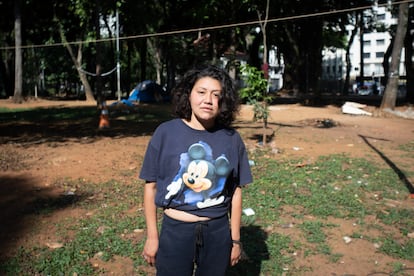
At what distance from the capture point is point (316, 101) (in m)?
20.8

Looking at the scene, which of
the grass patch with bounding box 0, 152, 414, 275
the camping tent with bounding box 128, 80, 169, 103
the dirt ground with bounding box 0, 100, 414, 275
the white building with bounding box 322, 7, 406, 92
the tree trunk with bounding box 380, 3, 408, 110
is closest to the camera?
the grass patch with bounding box 0, 152, 414, 275

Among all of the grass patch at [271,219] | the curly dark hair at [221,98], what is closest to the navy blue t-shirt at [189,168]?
the curly dark hair at [221,98]

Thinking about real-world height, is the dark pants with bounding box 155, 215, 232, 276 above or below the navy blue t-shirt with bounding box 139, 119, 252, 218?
below

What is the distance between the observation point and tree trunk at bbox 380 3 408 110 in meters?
14.2

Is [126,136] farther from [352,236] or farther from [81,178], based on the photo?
[352,236]

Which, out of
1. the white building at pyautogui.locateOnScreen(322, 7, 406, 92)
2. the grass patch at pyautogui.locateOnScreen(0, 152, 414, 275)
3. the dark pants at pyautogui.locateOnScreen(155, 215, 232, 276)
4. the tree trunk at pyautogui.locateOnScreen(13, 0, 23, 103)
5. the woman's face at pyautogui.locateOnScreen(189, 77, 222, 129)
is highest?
the white building at pyautogui.locateOnScreen(322, 7, 406, 92)

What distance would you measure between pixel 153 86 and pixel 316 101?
9.47 meters

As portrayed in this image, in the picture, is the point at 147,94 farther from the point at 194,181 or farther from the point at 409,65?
the point at 194,181

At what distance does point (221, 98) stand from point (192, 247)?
0.78 m

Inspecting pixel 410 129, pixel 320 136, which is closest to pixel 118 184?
pixel 320 136

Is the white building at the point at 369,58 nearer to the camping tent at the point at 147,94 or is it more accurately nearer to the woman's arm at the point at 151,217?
the camping tent at the point at 147,94

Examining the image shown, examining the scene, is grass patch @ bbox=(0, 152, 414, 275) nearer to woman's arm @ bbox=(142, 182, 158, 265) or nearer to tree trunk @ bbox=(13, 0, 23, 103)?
woman's arm @ bbox=(142, 182, 158, 265)

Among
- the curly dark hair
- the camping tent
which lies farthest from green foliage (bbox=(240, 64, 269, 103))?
the camping tent

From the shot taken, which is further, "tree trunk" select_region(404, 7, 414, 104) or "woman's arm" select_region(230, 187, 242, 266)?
"tree trunk" select_region(404, 7, 414, 104)
